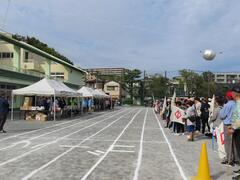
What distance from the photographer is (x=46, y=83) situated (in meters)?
29.6

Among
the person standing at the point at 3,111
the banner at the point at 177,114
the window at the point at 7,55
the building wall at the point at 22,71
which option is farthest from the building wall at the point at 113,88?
the person standing at the point at 3,111

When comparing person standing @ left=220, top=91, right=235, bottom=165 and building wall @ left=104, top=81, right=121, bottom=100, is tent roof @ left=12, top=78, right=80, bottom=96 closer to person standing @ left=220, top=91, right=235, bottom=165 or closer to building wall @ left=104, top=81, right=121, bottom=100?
person standing @ left=220, top=91, right=235, bottom=165

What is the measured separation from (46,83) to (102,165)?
20.5 meters

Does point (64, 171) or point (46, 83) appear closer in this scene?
point (64, 171)

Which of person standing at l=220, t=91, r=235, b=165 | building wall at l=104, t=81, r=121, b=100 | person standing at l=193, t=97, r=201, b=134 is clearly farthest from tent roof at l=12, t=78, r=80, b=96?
building wall at l=104, t=81, r=121, b=100

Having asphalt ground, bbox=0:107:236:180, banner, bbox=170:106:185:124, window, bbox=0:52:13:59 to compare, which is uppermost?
window, bbox=0:52:13:59

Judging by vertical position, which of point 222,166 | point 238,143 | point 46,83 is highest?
point 46,83

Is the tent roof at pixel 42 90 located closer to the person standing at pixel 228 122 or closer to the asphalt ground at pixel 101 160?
the asphalt ground at pixel 101 160

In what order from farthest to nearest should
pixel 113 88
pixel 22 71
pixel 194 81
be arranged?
pixel 113 88
pixel 194 81
pixel 22 71

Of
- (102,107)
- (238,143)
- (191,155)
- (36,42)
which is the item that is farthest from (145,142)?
(36,42)

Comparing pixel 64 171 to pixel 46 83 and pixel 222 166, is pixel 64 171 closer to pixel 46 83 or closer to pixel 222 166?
pixel 222 166

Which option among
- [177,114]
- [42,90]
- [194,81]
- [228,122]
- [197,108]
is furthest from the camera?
[194,81]

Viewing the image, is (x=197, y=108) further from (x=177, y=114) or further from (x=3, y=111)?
(x=3, y=111)

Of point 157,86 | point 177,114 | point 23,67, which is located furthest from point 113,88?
point 177,114
